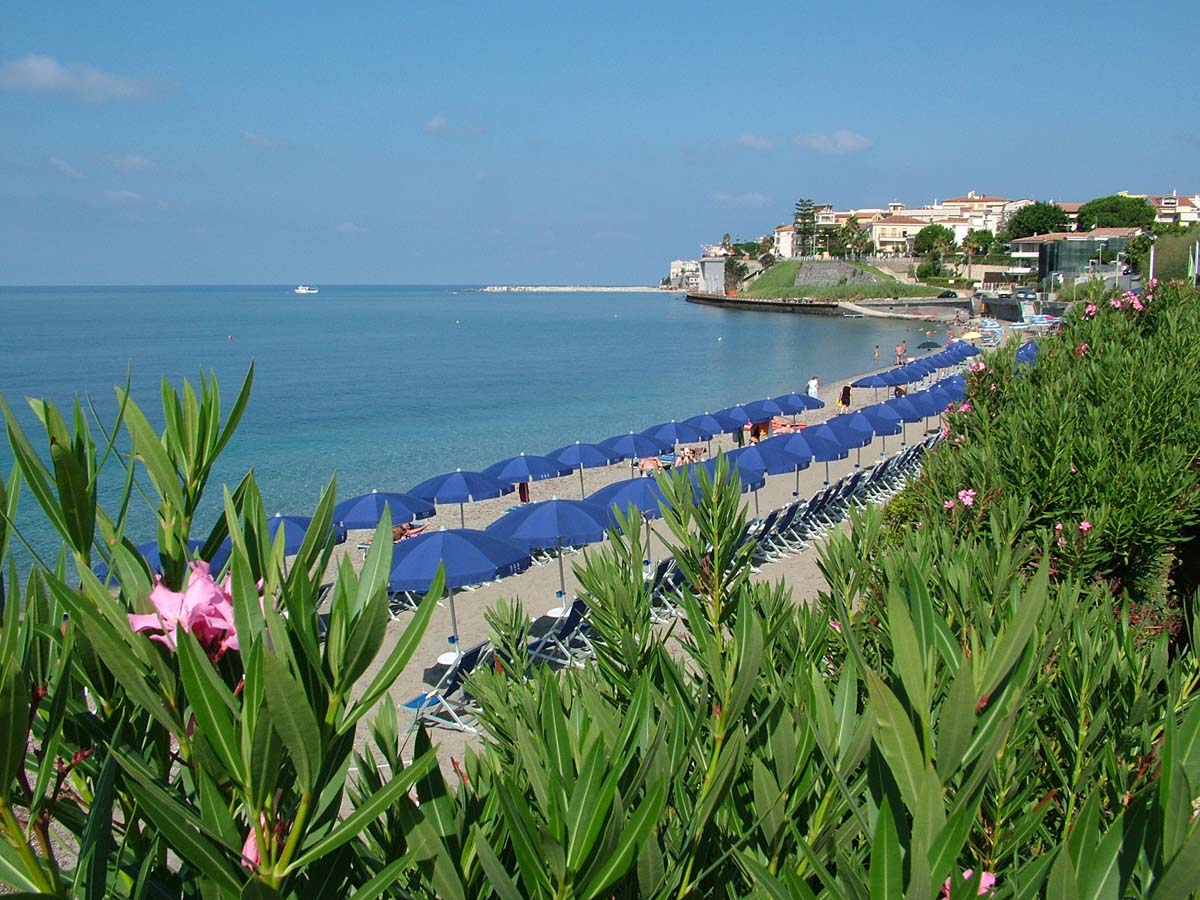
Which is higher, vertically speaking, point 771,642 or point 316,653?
point 316,653

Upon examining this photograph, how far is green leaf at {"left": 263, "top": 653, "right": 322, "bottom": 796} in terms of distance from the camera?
3.13 feet

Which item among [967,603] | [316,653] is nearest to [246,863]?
[316,653]

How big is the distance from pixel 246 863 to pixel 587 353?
210ft

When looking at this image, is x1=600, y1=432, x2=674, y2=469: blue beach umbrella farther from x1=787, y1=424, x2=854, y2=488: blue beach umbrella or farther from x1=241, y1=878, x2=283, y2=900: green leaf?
x1=241, y1=878, x2=283, y2=900: green leaf

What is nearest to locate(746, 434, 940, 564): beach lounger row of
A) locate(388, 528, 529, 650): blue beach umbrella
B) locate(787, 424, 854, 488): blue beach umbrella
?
locate(787, 424, 854, 488): blue beach umbrella

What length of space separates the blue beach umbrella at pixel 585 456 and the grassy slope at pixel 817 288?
79.2 metres

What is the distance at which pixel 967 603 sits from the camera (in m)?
2.82

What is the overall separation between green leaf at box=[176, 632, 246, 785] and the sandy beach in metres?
0.24

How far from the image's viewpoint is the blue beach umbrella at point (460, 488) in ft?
44.0

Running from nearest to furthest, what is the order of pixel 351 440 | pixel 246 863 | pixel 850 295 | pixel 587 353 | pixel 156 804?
1. pixel 156 804
2. pixel 246 863
3. pixel 351 440
4. pixel 587 353
5. pixel 850 295

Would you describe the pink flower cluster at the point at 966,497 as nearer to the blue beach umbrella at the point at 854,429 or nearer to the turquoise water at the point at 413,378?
the turquoise water at the point at 413,378

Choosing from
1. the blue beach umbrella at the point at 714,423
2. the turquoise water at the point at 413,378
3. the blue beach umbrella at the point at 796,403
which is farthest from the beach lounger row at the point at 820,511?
the turquoise water at the point at 413,378

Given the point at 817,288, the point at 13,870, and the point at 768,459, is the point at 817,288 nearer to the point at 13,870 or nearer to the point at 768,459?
the point at 768,459

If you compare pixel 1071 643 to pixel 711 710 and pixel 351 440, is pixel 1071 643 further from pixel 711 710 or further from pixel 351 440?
pixel 351 440
